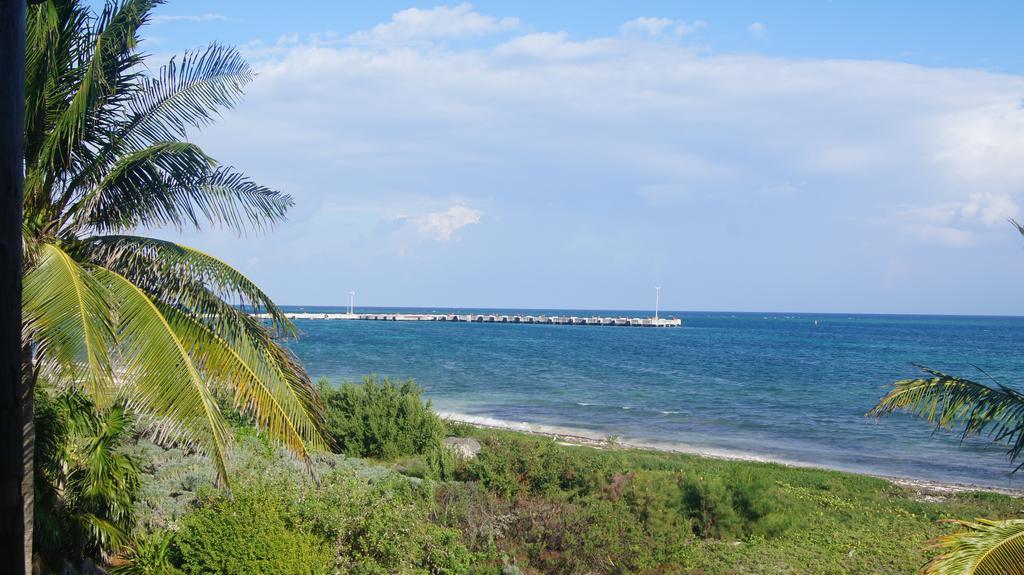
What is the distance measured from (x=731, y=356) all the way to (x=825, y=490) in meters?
52.0

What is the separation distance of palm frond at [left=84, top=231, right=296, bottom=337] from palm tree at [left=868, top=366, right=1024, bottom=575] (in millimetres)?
6214

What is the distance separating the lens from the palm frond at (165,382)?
5934 millimetres

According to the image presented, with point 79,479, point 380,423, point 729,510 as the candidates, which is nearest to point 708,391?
point 380,423

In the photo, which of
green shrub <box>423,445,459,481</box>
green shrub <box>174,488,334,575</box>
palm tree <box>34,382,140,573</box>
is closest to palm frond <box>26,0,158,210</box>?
palm tree <box>34,382,140,573</box>

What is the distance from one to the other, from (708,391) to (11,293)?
39348 millimetres

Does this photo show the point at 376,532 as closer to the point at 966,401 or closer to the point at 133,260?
the point at 133,260

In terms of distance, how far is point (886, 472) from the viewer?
21.6 meters

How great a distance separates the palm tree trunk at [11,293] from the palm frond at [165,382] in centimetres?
302

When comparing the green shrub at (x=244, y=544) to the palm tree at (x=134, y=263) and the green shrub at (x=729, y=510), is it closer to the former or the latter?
the palm tree at (x=134, y=263)

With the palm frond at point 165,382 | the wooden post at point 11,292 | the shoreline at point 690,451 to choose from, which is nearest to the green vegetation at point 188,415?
the palm frond at point 165,382

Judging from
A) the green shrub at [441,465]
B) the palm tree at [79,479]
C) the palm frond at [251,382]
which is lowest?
the green shrub at [441,465]

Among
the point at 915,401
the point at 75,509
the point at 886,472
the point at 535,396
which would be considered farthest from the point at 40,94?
the point at 535,396

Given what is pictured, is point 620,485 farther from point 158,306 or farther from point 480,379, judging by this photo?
point 480,379

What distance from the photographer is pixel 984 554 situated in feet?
20.0
